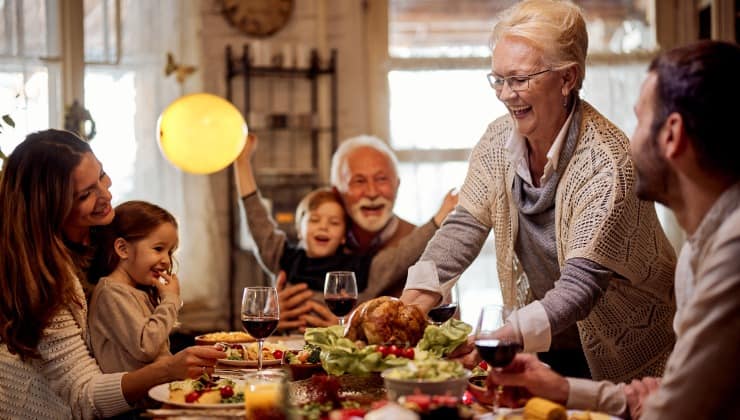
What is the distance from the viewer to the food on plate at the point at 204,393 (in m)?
1.83

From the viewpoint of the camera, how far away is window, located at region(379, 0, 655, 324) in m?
5.58

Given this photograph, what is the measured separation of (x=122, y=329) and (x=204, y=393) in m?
0.68

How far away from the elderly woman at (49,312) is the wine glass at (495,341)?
27.7 inches

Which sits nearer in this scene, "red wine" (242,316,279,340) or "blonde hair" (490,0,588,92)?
"red wine" (242,316,279,340)

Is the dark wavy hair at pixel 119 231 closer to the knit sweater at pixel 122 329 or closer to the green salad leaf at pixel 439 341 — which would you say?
the knit sweater at pixel 122 329

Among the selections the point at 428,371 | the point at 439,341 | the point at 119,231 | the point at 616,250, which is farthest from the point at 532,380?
the point at 119,231

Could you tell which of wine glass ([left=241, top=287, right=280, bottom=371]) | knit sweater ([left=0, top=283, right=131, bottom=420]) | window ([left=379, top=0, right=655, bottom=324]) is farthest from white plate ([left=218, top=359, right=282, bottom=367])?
window ([left=379, top=0, right=655, bottom=324])

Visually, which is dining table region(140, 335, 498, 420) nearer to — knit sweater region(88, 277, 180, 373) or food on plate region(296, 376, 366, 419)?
food on plate region(296, 376, 366, 419)

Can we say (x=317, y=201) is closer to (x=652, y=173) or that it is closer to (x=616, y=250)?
(x=616, y=250)

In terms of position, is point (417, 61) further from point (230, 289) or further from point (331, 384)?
point (331, 384)

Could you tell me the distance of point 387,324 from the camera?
1979 millimetres

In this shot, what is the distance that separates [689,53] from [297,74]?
4087mm

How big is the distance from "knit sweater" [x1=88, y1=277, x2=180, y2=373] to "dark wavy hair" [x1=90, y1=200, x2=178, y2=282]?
0.17 m

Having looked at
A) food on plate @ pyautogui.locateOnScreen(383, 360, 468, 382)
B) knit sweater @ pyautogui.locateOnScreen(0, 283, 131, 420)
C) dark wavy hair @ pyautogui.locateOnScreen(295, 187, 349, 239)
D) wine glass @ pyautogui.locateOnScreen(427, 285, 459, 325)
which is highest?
dark wavy hair @ pyautogui.locateOnScreen(295, 187, 349, 239)
